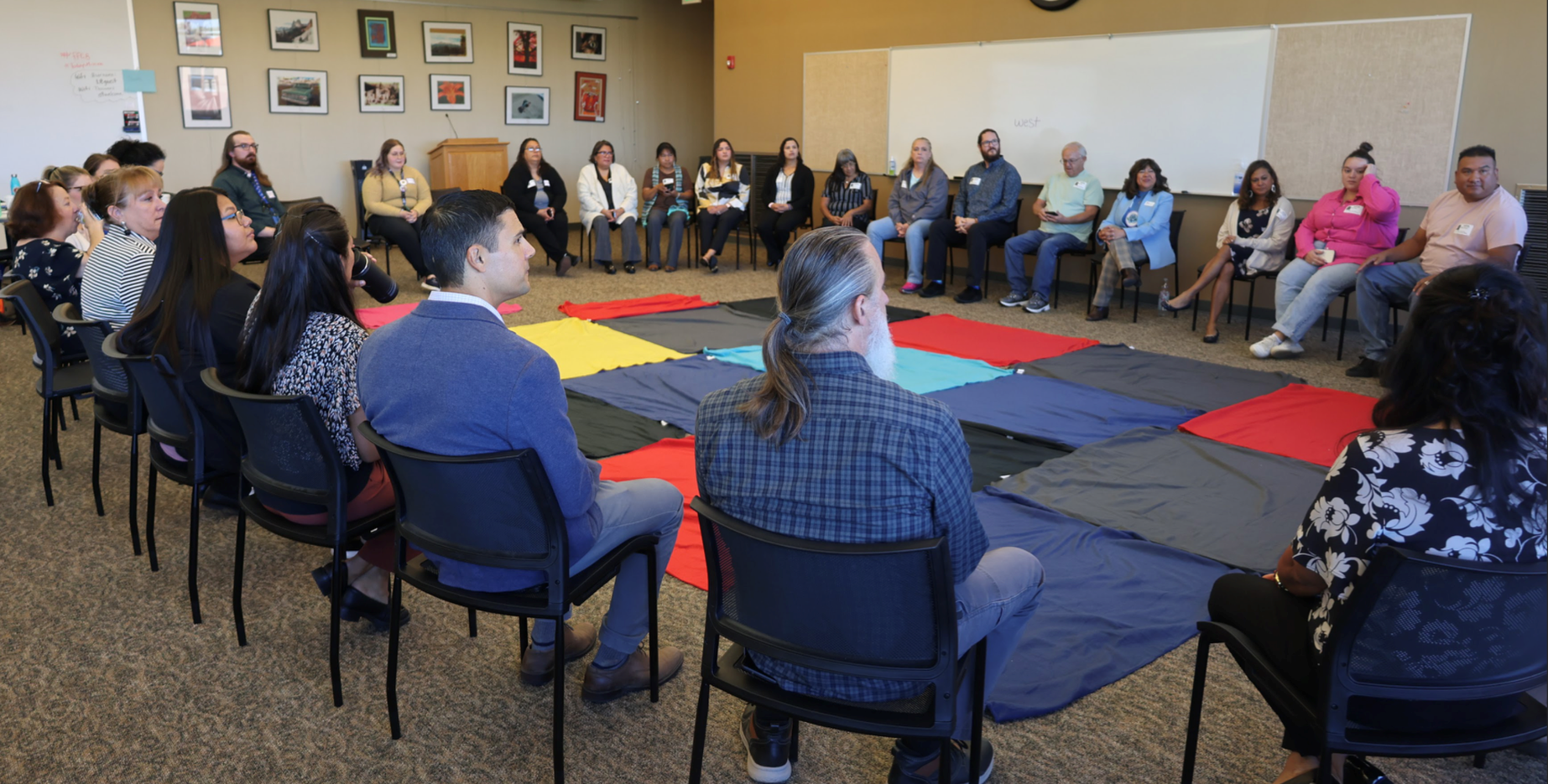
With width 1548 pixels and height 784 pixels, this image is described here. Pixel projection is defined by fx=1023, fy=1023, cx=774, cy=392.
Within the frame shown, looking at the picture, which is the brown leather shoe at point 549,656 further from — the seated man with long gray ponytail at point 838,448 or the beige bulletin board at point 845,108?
the beige bulletin board at point 845,108

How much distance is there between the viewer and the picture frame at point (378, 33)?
1029 cm

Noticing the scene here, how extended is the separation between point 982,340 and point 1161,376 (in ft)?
3.89

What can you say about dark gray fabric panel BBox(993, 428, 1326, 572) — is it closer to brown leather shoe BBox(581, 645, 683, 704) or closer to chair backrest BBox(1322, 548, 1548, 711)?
chair backrest BBox(1322, 548, 1548, 711)

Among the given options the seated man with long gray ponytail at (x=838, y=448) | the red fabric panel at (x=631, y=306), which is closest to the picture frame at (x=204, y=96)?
the red fabric panel at (x=631, y=306)

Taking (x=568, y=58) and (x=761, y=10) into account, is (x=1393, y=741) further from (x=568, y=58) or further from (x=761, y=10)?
(x=568, y=58)

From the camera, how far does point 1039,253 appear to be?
7.44 meters

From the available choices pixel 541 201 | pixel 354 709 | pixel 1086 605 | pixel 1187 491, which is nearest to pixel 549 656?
pixel 354 709

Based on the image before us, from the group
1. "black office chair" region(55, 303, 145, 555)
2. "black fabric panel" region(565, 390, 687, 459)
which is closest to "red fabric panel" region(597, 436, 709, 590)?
"black fabric panel" region(565, 390, 687, 459)

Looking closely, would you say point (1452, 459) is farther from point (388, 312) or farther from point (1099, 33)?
point (1099, 33)

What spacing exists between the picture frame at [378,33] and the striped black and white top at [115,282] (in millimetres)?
7641

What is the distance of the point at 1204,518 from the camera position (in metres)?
3.48

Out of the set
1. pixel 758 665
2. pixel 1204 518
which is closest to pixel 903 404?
pixel 758 665

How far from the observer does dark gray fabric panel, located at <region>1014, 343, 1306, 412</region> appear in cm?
494

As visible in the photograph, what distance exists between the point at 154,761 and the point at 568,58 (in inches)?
418
